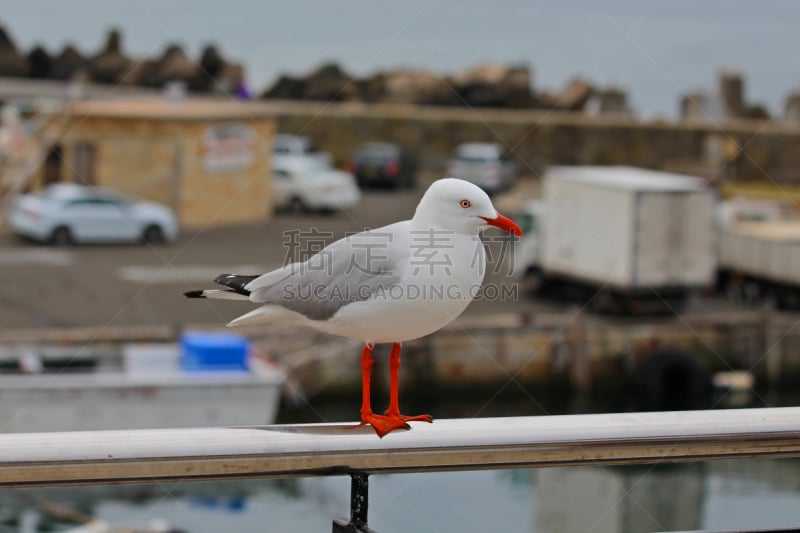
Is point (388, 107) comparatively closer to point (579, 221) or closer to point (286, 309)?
point (579, 221)

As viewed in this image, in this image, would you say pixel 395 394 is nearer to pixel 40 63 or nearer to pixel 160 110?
pixel 160 110

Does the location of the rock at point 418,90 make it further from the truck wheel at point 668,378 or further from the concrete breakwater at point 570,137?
the truck wheel at point 668,378

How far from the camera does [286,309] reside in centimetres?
313

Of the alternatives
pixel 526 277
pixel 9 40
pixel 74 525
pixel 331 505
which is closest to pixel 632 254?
pixel 526 277

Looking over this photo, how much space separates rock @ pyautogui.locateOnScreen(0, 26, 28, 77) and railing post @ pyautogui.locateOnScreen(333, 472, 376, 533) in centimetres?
4825

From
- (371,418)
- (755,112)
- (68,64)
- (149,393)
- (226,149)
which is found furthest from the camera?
(68,64)

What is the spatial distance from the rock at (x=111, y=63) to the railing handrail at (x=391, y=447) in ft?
144

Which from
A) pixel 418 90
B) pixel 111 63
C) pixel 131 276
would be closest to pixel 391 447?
pixel 131 276

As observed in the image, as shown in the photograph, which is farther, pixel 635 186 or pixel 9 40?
pixel 9 40

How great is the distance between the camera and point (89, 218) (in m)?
25.7

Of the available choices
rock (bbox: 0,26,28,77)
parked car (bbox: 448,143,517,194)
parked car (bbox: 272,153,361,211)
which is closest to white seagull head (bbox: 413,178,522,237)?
→ parked car (bbox: 272,153,361,211)

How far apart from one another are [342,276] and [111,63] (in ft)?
153

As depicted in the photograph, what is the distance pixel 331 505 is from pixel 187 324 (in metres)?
5.48

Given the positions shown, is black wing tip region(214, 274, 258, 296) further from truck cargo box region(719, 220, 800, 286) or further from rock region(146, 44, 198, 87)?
rock region(146, 44, 198, 87)
